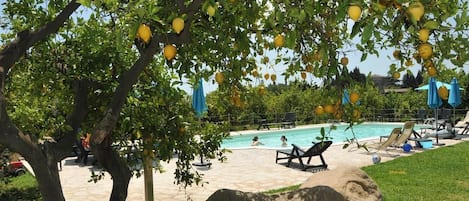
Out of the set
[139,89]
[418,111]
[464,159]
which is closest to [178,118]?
[139,89]

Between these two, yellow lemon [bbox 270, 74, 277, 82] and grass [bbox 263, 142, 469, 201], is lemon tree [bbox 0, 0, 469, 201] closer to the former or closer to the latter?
yellow lemon [bbox 270, 74, 277, 82]

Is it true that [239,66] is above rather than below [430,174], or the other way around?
above

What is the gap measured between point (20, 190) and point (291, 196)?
6843mm

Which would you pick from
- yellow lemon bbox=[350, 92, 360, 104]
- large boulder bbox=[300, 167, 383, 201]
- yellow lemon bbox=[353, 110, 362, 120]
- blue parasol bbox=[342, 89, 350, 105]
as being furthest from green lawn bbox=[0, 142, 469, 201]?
yellow lemon bbox=[350, 92, 360, 104]

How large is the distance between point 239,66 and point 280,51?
604 mm

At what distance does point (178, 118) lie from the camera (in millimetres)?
4297

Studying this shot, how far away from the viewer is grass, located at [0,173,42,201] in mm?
8547

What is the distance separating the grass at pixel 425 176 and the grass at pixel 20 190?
4683 millimetres

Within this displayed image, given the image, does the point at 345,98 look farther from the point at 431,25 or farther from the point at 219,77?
the point at 431,25

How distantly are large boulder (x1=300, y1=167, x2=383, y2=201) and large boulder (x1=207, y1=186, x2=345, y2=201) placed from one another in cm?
45

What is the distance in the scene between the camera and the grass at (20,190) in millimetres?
8547

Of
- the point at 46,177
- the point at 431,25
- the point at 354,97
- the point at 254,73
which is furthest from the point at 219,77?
the point at 431,25

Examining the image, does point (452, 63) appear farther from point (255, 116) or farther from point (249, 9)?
point (255, 116)

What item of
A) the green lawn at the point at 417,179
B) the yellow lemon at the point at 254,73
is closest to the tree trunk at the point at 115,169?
the yellow lemon at the point at 254,73
